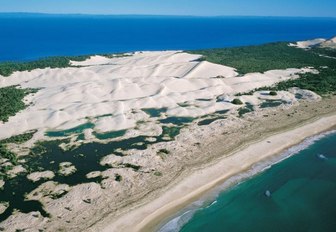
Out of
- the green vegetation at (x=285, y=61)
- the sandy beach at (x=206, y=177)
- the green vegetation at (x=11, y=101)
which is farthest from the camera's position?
the green vegetation at (x=285, y=61)

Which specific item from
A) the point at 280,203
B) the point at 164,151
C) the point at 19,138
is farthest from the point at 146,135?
the point at 280,203

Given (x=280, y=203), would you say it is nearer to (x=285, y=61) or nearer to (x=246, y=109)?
(x=246, y=109)

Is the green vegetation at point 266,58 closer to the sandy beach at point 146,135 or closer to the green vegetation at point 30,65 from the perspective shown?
the sandy beach at point 146,135

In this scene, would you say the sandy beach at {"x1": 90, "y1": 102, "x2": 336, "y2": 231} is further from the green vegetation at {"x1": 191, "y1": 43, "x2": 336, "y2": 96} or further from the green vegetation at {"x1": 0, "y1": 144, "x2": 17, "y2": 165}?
the green vegetation at {"x1": 191, "y1": 43, "x2": 336, "y2": 96}

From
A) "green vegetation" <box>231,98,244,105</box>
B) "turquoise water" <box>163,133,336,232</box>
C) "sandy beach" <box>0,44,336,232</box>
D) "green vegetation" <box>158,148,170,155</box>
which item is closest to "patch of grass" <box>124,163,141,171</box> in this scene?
"sandy beach" <box>0,44,336,232</box>

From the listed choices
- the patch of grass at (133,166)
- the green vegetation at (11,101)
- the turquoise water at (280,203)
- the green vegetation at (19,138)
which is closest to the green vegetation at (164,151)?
the patch of grass at (133,166)

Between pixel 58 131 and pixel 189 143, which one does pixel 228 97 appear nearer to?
pixel 189 143
